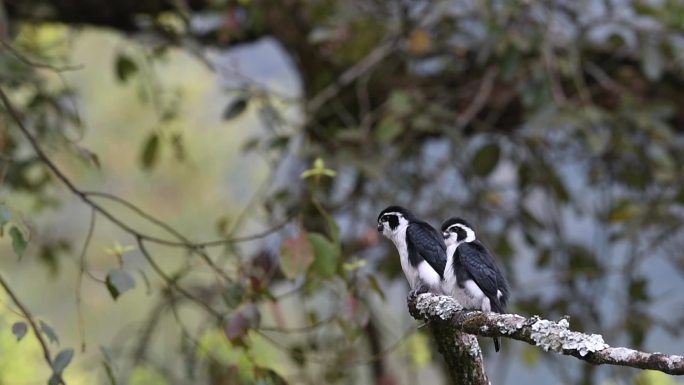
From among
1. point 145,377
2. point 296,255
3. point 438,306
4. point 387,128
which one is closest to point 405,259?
point 438,306

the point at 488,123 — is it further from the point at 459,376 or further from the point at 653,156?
the point at 459,376

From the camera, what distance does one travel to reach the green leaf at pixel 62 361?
2.81m

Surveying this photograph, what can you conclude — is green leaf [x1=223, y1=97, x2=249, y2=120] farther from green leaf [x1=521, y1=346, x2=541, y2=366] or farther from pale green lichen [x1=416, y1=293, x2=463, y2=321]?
pale green lichen [x1=416, y1=293, x2=463, y2=321]

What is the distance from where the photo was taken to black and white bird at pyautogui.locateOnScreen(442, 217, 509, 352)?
2566 mm

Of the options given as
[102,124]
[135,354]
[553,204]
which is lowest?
[135,354]

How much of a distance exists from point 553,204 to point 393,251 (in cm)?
78

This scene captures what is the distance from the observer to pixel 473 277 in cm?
256

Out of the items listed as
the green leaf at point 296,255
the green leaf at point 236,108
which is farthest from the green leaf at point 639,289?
the green leaf at point 296,255

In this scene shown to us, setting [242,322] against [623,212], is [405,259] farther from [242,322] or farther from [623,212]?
[623,212]

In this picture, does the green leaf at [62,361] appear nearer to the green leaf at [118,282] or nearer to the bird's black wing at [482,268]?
→ the green leaf at [118,282]

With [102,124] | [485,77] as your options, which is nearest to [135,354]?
[485,77]

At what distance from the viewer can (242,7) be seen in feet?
17.7

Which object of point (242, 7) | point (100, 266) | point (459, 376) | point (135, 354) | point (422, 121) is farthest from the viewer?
point (100, 266)

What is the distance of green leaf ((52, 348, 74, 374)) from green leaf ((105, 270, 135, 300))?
17 cm
